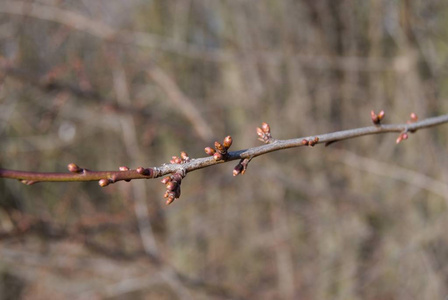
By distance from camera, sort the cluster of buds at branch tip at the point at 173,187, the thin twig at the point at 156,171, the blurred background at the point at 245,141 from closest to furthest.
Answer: the thin twig at the point at 156,171 → the cluster of buds at branch tip at the point at 173,187 → the blurred background at the point at 245,141

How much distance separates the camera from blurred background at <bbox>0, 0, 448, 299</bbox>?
3.97 m

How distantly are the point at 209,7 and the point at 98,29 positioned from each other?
2.35 m

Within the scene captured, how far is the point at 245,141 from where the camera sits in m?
5.81

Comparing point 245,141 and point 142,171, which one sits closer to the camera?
point 142,171

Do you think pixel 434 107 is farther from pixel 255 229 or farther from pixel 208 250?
pixel 208 250

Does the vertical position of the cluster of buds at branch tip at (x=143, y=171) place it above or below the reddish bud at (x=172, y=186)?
above

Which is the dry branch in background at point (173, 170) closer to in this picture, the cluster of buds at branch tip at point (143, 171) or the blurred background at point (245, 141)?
the cluster of buds at branch tip at point (143, 171)

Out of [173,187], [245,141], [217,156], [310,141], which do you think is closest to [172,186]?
[173,187]

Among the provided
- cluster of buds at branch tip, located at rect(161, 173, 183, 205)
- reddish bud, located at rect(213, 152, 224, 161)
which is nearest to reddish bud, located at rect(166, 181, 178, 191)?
cluster of buds at branch tip, located at rect(161, 173, 183, 205)

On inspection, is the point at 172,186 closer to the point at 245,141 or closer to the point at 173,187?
the point at 173,187

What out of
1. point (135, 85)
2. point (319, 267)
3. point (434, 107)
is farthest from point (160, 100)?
point (434, 107)

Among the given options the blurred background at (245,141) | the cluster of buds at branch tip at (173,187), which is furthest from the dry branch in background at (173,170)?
the blurred background at (245,141)

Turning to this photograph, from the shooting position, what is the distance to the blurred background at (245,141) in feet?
13.0

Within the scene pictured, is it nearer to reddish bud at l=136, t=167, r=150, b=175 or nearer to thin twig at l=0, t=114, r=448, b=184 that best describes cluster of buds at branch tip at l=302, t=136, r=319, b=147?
thin twig at l=0, t=114, r=448, b=184
